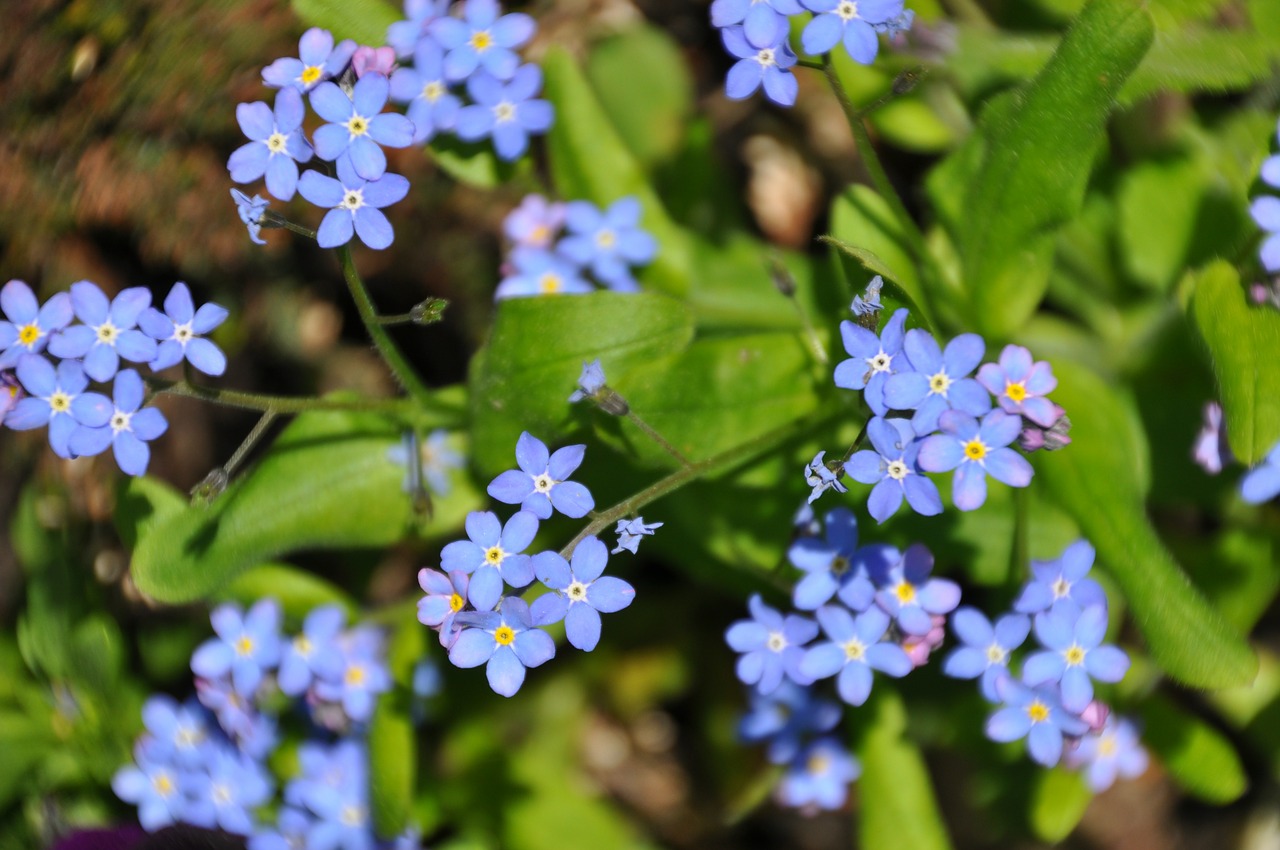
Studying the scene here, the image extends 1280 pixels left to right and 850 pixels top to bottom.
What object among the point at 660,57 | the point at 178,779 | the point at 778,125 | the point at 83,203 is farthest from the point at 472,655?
the point at 778,125

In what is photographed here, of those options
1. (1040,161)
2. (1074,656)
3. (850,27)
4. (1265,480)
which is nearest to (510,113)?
(850,27)

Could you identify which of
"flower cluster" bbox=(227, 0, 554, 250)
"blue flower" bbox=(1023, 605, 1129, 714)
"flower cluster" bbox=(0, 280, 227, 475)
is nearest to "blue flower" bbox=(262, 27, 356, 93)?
"flower cluster" bbox=(227, 0, 554, 250)

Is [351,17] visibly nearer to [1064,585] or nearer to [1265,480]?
[1064,585]

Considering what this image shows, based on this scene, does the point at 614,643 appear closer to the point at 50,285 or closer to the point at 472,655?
the point at 472,655

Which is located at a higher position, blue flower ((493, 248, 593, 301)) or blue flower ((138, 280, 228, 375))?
blue flower ((138, 280, 228, 375))

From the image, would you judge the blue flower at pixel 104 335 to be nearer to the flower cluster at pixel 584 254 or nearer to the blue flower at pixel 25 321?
the blue flower at pixel 25 321

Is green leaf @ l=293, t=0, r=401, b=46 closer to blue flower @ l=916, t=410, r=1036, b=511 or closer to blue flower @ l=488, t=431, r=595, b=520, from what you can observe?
blue flower @ l=488, t=431, r=595, b=520

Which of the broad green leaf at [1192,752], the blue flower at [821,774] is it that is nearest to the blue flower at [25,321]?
the blue flower at [821,774]

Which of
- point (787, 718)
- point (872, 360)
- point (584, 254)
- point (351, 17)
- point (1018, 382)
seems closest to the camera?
point (872, 360)
